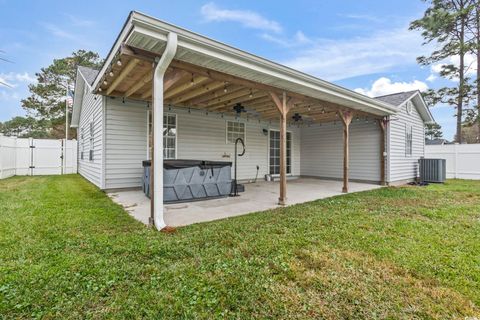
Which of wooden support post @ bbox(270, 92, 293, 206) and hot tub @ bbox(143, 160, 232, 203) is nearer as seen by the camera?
hot tub @ bbox(143, 160, 232, 203)

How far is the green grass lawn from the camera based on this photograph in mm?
1668

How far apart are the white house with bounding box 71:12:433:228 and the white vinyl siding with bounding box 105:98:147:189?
25 millimetres

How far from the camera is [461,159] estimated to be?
10.4 meters

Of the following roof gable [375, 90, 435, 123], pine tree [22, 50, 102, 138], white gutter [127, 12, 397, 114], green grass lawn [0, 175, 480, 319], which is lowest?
green grass lawn [0, 175, 480, 319]

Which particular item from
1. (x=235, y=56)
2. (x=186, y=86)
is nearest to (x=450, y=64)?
(x=235, y=56)

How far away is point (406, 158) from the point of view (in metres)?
9.18

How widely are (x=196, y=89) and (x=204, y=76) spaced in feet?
4.73

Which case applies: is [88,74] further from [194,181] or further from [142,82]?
[194,181]

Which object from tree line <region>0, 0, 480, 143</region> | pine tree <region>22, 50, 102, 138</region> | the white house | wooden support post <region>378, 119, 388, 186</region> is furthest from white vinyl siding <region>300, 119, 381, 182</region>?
pine tree <region>22, 50, 102, 138</region>

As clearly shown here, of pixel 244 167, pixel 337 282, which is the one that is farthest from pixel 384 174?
pixel 337 282

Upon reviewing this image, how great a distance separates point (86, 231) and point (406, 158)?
10.3 metres

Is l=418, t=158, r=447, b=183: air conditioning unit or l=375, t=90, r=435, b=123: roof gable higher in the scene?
l=375, t=90, r=435, b=123: roof gable

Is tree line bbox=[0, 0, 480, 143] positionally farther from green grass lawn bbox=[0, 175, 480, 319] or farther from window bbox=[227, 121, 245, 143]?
green grass lawn bbox=[0, 175, 480, 319]

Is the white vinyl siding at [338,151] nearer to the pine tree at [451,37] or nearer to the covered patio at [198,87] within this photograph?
the covered patio at [198,87]
